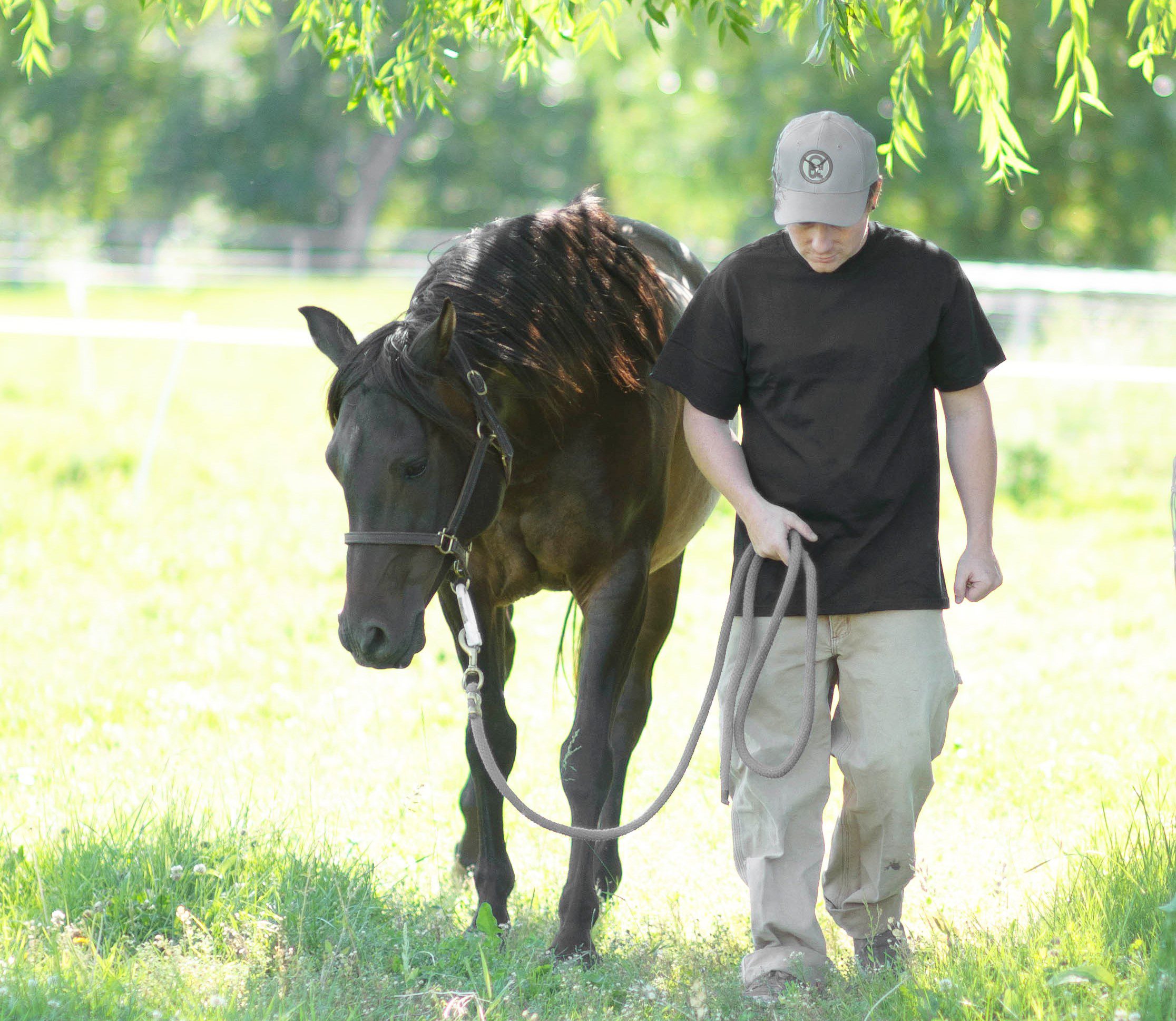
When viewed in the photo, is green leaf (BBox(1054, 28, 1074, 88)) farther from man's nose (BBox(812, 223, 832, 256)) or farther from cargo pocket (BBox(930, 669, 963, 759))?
cargo pocket (BBox(930, 669, 963, 759))

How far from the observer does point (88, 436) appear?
10.1 m

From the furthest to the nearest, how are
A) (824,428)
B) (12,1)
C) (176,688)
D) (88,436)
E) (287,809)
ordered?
1. (88,436)
2. (176,688)
3. (287,809)
4. (12,1)
5. (824,428)

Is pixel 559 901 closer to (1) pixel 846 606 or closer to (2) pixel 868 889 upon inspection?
(2) pixel 868 889

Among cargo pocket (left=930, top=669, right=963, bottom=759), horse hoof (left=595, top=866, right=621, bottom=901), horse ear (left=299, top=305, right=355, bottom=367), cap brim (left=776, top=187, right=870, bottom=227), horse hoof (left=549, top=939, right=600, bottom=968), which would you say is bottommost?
horse hoof (left=595, top=866, right=621, bottom=901)

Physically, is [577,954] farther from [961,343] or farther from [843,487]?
[961,343]

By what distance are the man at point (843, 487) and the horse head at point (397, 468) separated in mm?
537

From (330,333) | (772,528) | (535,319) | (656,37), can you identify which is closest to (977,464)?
(772,528)

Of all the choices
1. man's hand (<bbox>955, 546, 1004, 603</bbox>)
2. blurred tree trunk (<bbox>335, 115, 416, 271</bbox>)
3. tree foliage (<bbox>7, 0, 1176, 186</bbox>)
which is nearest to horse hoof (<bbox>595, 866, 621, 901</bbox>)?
man's hand (<bbox>955, 546, 1004, 603</bbox>)

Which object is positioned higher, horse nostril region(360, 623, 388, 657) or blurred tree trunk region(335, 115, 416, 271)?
blurred tree trunk region(335, 115, 416, 271)

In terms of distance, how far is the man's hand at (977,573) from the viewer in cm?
302

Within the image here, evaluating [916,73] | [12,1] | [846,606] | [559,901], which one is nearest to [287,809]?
[559,901]

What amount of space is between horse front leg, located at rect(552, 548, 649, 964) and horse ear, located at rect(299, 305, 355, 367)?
0.91 metres

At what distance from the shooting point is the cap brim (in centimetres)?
278

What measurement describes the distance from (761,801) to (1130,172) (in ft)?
83.8
